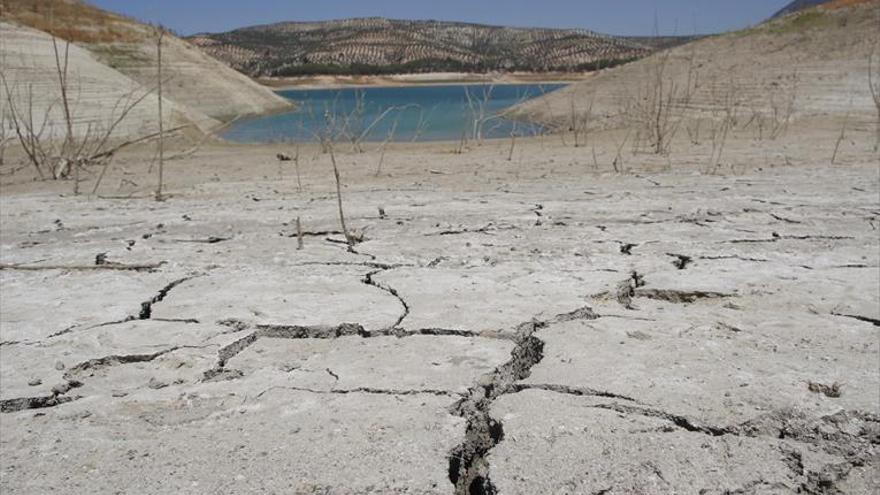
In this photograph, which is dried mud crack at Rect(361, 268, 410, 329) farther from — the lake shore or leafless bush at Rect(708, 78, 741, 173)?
the lake shore

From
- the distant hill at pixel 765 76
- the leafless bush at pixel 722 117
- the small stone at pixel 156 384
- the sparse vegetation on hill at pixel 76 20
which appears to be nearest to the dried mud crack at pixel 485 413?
the small stone at pixel 156 384

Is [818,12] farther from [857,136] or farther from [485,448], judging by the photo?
[485,448]

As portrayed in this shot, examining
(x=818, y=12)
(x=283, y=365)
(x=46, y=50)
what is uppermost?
(x=818, y=12)

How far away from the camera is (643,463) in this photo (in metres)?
1.25

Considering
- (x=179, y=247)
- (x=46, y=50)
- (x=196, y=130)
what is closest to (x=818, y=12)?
(x=196, y=130)

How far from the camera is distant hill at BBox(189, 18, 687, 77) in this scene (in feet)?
156

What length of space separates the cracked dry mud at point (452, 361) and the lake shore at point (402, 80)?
37.8m

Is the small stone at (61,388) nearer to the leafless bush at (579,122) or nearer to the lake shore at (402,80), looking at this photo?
the leafless bush at (579,122)

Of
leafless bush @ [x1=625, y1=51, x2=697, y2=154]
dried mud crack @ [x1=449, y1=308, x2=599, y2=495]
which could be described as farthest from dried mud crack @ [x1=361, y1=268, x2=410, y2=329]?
leafless bush @ [x1=625, y1=51, x2=697, y2=154]

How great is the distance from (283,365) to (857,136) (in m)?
7.96

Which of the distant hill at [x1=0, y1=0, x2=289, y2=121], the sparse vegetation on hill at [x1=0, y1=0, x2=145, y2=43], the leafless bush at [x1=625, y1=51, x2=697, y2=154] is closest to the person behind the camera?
the leafless bush at [x1=625, y1=51, x2=697, y2=154]

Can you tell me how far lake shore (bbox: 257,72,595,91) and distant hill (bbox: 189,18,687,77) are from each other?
614 millimetres

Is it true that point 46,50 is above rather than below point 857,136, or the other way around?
above

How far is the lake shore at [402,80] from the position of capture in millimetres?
41875
